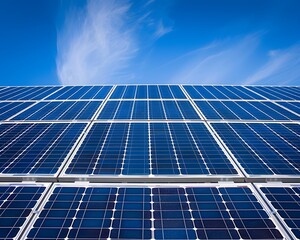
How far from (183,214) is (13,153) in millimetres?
8242

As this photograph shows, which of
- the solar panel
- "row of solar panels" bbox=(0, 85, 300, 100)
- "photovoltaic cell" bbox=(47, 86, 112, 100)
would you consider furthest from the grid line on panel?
"photovoltaic cell" bbox=(47, 86, 112, 100)

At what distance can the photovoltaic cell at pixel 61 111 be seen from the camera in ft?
46.4

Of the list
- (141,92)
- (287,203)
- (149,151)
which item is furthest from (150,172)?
(141,92)

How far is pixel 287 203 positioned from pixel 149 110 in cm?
1045

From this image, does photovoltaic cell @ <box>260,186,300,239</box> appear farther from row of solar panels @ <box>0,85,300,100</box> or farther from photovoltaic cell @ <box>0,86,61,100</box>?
photovoltaic cell @ <box>0,86,61,100</box>

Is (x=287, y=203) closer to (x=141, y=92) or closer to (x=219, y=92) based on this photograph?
(x=219, y=92)

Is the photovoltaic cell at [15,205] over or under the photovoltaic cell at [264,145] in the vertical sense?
under

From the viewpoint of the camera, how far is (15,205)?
6.77m

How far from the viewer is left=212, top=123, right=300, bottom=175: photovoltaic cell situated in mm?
8805

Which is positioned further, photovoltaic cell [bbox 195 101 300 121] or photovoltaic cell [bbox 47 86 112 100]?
photovoltaic cell [bbox 47 86 112 100]

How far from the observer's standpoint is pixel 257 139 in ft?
36.3

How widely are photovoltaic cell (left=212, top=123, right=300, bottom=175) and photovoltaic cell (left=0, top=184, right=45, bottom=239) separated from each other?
8.13m

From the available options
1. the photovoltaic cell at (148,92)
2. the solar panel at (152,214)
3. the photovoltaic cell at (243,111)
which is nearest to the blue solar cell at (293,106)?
the photovoltaic cell at (243,111)

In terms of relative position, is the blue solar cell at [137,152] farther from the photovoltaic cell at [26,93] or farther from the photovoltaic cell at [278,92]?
the photovoltaic cell at [278,92]
